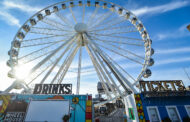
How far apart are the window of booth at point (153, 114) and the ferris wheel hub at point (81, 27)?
14024mm

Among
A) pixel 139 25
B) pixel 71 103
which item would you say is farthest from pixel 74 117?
pixel 139 25

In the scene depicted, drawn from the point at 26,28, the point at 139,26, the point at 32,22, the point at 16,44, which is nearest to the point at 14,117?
the point at 16,44

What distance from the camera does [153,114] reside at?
9.30 meters

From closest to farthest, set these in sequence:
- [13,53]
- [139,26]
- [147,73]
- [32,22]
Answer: [13,53]
[147,73]
[32,22]
[139,26]

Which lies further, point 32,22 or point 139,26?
point 139,26

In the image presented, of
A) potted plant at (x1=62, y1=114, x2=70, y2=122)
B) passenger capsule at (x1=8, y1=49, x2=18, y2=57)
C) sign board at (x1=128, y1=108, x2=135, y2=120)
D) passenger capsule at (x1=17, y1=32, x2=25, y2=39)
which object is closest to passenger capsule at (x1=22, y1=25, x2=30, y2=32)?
passenger capsule at (x1=17, y1=32, x2=25, y2=39)

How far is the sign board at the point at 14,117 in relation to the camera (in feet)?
29.4

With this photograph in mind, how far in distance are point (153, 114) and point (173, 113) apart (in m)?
1.82

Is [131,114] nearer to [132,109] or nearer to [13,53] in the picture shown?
[132,109]

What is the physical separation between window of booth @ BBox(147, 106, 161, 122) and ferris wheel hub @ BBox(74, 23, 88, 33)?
14.0 meters

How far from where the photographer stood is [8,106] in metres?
9.58

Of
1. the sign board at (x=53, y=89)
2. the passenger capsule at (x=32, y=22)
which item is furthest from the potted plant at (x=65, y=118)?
the passenger capsule at (x=32, y=22)

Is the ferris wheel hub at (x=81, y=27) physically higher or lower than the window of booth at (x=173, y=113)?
higher

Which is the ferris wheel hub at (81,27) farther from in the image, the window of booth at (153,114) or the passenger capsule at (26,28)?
the window of booth at (153,114)
